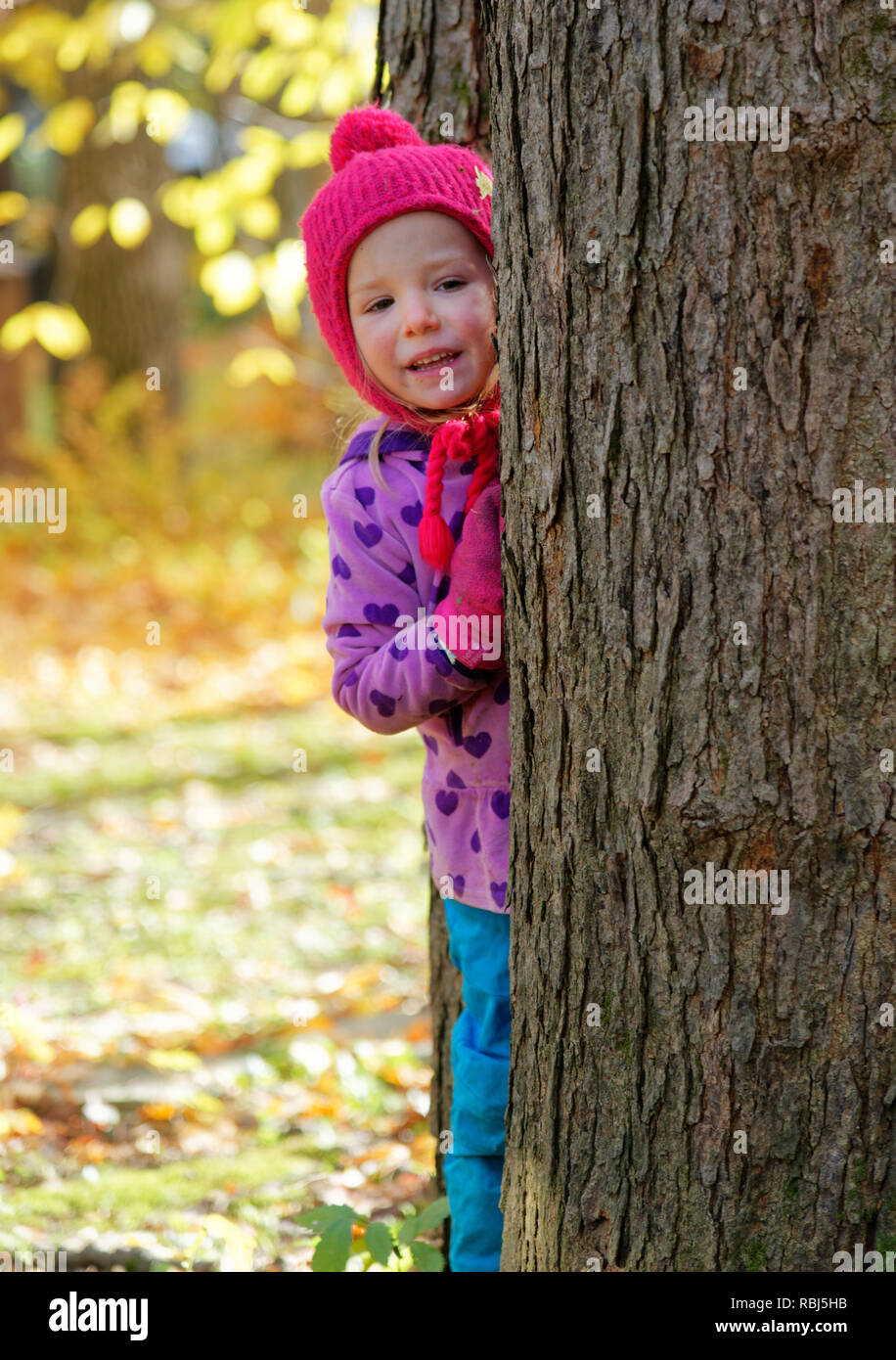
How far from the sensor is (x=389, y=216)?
6.86ft

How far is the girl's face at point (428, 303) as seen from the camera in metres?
2.09

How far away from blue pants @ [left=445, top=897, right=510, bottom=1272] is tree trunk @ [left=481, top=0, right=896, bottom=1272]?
0.39m

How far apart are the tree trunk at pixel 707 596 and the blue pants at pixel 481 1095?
39 cm

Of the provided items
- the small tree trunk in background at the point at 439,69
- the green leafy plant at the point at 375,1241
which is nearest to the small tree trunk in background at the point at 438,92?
the small tree trunk in background at the point at 439,69

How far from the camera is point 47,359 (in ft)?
49.9

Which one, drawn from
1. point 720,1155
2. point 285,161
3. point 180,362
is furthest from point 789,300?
point 180,362

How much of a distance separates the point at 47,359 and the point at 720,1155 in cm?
1510

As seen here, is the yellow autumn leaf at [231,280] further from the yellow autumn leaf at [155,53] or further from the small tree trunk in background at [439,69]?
the small tree trunk in background at [439,69]

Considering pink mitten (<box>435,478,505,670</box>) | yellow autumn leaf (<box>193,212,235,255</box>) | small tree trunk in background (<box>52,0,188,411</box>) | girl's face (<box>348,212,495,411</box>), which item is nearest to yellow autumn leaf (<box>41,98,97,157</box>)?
yellow autumn leaf (<box>193,212,235,255</box>)

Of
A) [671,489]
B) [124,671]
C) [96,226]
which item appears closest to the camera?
[671,489]

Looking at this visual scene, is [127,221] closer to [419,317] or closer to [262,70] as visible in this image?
[262,70]

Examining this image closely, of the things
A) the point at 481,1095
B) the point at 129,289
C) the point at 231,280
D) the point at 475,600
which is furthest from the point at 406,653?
the point at 129,289

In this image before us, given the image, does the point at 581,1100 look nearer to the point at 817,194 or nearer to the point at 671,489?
the point at 671,489
